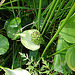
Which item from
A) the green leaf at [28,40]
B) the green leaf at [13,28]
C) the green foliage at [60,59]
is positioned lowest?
the green foliage at [60,59]

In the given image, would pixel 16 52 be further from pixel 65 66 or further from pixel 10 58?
pixel 65 66

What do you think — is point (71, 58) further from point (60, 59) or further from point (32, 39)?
point (32, 39)

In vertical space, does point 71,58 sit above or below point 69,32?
below

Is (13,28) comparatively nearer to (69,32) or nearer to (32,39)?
(32,39)

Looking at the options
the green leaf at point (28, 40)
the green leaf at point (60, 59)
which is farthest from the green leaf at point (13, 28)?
the green leaf at point (60, 59)

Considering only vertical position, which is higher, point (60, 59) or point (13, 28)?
point (13, 28)

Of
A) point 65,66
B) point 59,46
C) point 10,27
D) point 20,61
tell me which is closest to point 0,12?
point 10,27

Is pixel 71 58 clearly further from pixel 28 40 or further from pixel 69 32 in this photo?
pixel 28 40

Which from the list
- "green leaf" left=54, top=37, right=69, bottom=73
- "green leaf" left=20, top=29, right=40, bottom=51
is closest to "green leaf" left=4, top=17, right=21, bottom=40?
"green leaf" left=20, top=29, right=40, bottom=51

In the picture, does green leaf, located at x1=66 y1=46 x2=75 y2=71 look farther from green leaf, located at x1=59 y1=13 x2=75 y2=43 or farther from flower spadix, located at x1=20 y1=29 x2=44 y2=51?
flower spadix, located at x1=20 y1=29 x2=44 y2=51

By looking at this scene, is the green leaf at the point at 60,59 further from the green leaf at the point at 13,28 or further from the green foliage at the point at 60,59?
the green leaf at the point at 13,28

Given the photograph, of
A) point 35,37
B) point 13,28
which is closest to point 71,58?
point 35,37

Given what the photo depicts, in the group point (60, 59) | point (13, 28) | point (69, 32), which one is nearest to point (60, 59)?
point (60, 59)
